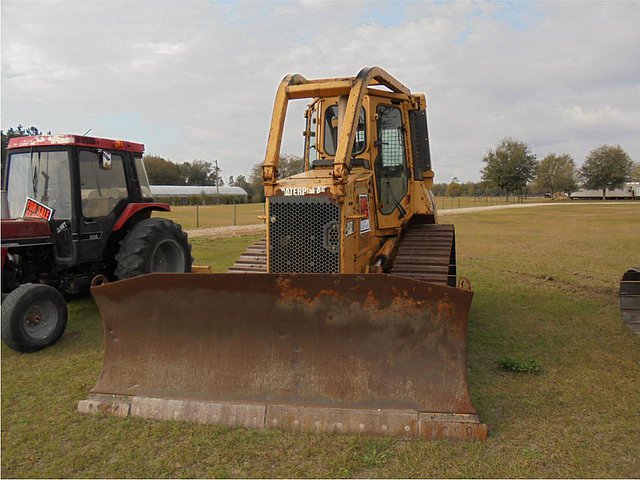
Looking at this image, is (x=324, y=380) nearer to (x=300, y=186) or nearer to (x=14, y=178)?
(x=300, y=186)

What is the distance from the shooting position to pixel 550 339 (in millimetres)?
6219

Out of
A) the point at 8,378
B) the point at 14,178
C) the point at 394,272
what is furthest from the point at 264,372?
the point at 14,178

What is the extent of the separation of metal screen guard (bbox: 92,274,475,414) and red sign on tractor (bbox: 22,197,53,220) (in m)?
2.85

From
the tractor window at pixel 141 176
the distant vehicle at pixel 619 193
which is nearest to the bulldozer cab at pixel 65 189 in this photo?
the tractor window at pixel 141 176

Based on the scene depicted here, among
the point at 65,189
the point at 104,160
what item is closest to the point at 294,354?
the point at 65,189

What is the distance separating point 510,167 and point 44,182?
66.0 m

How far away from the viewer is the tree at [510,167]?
66.1 m

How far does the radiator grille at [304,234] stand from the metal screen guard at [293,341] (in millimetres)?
689

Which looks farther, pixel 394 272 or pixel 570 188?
pixel 570 188

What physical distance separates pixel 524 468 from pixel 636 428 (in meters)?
1.17

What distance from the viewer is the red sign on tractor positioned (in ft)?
22.1

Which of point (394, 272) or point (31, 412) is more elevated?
point (394, 272)

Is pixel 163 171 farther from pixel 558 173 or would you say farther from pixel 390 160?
pixel 390 160

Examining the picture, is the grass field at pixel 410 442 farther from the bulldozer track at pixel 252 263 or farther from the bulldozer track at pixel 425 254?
the bulldozer track at pixel 252 263
